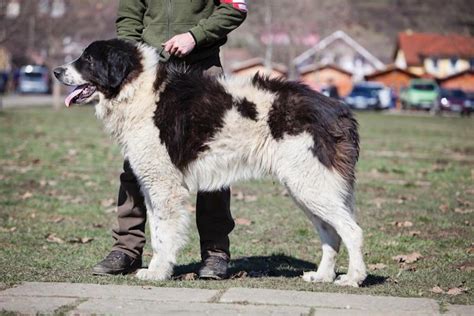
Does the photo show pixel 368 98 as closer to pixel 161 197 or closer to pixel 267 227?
pixel 267 227

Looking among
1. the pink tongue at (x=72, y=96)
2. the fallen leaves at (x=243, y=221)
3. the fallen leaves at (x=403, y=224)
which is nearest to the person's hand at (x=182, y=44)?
Result: the pink tongue at (x=72, y=96)

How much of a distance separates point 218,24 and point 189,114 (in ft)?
2.64

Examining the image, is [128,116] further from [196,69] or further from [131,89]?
[196,69]

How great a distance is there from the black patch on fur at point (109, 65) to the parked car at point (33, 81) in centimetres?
6827

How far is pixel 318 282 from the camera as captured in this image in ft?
20.6

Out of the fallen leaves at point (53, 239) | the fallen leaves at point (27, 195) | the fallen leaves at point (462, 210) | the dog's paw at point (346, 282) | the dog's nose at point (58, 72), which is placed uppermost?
the dog's nose at point (58, 72)

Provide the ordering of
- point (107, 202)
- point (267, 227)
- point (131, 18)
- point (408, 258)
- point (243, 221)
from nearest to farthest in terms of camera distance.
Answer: point (131, 18) → point (408, 258) → point (267, 227) → point (243, 221) → point (107, 202)

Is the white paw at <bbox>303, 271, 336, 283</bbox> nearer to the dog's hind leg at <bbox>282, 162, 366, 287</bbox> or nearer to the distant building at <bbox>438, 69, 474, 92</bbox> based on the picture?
the dog's hind leg at <bbox>282, 162, 366, 287</bbox>

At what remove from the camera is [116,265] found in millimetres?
6520

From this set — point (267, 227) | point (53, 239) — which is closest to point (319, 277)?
point (267, 227)

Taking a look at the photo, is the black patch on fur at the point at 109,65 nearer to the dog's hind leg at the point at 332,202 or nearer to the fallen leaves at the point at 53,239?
the dog's hind leg at the point at 332,202

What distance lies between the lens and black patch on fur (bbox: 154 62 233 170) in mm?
6078

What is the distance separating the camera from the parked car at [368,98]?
206 feet

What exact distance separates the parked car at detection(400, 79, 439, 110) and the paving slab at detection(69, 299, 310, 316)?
6036 centimetres
